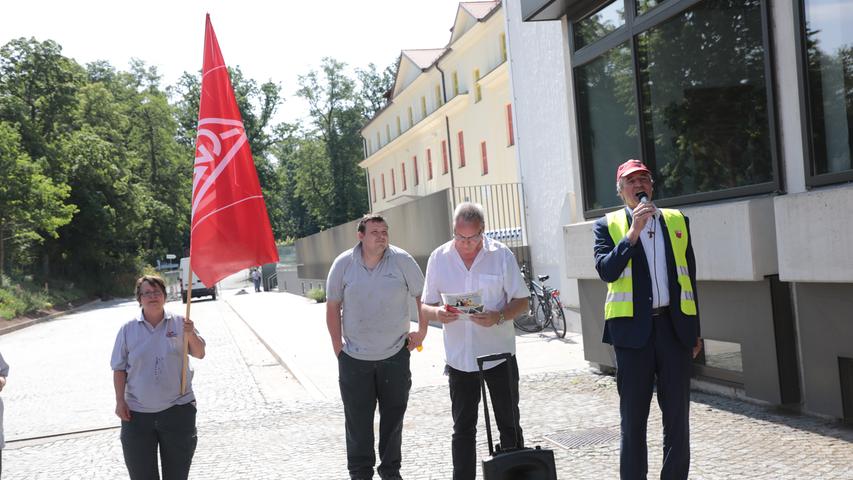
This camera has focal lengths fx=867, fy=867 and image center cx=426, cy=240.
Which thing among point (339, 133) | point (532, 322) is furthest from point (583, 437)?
point (339, 133)

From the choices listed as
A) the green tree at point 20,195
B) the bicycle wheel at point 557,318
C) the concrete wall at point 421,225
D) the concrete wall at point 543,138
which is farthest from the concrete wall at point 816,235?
the green tree at point 20,195

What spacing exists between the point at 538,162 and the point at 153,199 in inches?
2435

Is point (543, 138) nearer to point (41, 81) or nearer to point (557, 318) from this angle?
point (557, 318)

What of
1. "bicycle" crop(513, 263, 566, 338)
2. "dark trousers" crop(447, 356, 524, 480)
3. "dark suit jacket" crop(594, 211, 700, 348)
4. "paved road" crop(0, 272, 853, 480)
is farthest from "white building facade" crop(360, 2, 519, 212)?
"dark suit jacket" crop(594, 211, 700, 348)

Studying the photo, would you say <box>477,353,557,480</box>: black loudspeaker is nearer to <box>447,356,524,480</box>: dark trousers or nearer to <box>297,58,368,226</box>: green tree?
<box>447,356,524,480</box>: dark trousers

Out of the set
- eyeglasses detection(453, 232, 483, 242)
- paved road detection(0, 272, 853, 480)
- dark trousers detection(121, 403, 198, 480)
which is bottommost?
paved road detection(0, 272, 853, 480)

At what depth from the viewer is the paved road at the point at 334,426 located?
237 inches

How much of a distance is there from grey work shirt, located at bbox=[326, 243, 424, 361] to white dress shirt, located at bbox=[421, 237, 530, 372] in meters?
0.66

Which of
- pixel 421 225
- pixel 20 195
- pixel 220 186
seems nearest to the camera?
pixel 220 186

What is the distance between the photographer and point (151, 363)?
490 centimetres

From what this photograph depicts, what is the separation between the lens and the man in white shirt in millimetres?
4980

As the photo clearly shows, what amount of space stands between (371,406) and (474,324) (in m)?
1.18

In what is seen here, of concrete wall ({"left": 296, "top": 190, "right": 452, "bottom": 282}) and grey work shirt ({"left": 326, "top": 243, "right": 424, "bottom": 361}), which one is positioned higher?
concrete wall ({"left": 296, "top": 190, "right": 452, "bottom": 282})

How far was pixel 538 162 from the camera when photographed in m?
16.0
